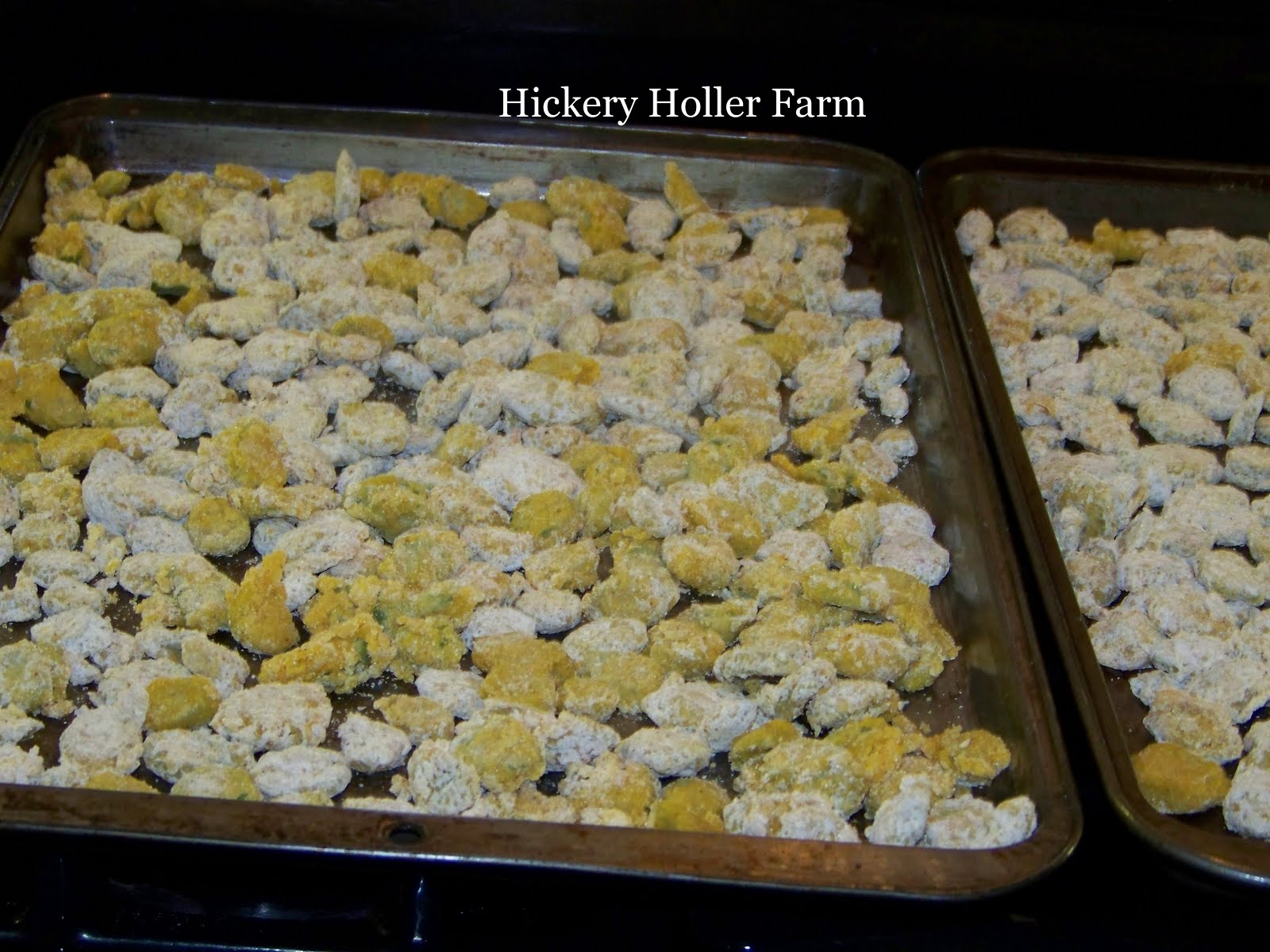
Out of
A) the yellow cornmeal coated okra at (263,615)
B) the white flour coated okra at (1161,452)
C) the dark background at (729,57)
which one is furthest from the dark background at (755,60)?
the yellow cornmeal coated okra at (263,615)

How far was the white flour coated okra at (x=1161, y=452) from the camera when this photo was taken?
1111 mm

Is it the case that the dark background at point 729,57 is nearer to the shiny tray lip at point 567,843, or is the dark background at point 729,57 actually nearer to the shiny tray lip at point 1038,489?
the shiny tray lip at point 1038,489

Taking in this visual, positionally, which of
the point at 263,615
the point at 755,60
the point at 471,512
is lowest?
the point at 263,615

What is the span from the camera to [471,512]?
1.19 metres

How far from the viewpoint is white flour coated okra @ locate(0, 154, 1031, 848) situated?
1000mm

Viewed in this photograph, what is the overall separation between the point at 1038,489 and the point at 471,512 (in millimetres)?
540

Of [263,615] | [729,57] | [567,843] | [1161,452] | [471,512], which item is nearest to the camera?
[567,843]

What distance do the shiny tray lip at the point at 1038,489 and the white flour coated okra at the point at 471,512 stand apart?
0.09m

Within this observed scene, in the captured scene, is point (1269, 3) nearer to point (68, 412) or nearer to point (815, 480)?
point (815, 480)

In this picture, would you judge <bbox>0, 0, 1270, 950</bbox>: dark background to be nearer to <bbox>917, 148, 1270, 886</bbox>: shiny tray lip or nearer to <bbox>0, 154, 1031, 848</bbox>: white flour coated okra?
<bbox>917, 148, 1270, 886</bbox>: shiny tray lip

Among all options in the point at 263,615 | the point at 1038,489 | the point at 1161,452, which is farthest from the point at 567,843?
the point at 1161,452

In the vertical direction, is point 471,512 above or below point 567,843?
above

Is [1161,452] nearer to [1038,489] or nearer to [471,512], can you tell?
[1038,489]

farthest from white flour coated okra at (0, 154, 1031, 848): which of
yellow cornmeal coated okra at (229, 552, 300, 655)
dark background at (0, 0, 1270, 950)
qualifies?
dark background at (0, 0, 1270, 950)
